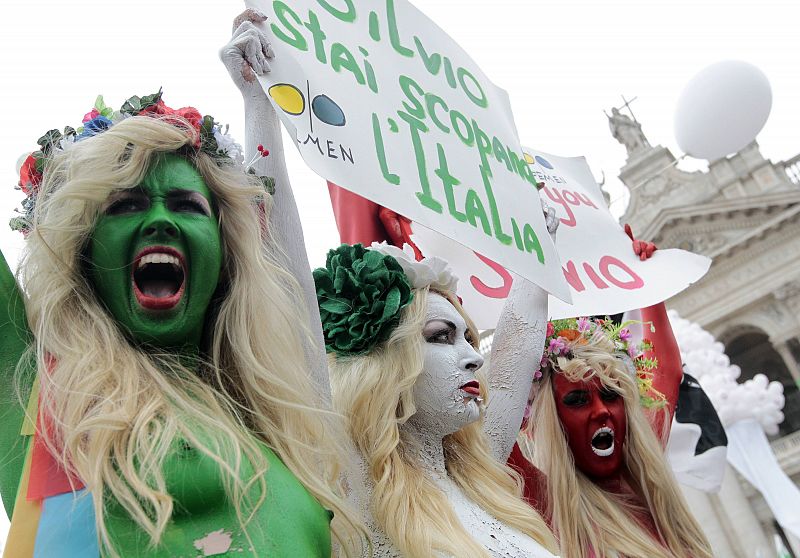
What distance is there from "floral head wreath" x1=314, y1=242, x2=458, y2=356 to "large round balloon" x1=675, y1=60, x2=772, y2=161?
565 centimetres

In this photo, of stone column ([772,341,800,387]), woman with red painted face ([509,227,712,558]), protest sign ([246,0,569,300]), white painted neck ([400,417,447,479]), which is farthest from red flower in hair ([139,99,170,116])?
stone column ([772,341,800,387])

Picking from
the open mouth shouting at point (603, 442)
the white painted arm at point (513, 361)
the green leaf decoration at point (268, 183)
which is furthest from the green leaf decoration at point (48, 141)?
the open mouth shouting at point (603, 442)

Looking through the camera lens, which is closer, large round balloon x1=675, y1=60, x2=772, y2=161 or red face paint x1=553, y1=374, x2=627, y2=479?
red face paint x1=553, y1=374, x2=627, y2=479

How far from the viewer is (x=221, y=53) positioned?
184cm

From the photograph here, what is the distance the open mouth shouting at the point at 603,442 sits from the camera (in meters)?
3.02

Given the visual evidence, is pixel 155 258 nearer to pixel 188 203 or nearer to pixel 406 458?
pixel 188 203

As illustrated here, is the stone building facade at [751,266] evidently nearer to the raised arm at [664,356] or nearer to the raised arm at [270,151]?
the raised arm at [664,356]

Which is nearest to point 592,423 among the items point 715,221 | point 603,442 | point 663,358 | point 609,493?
point 603,442

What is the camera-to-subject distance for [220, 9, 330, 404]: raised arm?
5.99 ft

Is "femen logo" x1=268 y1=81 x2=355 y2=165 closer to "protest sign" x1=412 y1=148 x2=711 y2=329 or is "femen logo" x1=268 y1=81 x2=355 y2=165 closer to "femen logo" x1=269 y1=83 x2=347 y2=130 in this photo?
"femen logo" x1=269 y1=83 x2=347 y2=130

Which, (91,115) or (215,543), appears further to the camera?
(91,115)

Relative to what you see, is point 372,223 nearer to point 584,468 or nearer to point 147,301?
point 584,468

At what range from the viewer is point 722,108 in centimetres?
700

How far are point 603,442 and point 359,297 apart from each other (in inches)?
55.1
